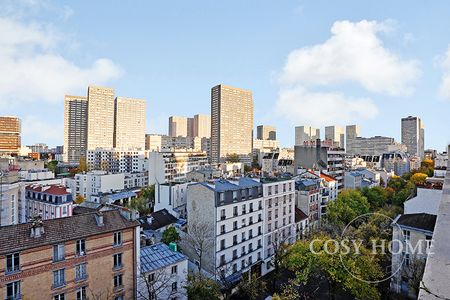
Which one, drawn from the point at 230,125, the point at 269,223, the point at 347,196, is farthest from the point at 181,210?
the point at 230,125

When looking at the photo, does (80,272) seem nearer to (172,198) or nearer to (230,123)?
(172,198)

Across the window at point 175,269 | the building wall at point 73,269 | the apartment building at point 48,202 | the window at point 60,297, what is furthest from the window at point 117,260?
the apartment building at point 48,202

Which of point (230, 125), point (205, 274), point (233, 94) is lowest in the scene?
point (205, 274)

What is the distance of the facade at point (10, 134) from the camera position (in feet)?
479

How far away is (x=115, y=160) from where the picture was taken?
123 m

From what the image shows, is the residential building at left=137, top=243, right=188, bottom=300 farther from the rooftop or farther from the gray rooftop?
the rooftop

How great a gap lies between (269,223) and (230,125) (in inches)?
4822

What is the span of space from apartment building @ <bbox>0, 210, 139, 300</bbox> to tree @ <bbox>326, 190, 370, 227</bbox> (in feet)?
84.4

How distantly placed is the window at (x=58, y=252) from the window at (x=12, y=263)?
190 centimetres

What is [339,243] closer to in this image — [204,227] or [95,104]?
[204,227]

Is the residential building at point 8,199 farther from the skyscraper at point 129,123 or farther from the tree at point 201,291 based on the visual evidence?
the skyscraper at point 129,123

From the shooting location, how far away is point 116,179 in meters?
79.9

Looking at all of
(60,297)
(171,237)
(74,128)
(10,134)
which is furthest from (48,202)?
(10,134)

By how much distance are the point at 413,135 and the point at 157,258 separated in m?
183
